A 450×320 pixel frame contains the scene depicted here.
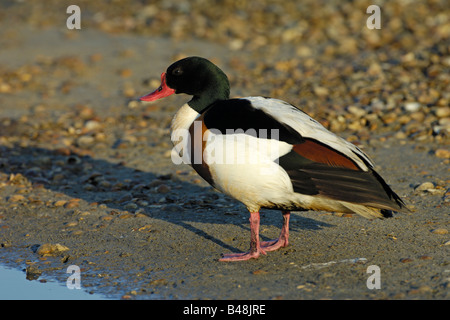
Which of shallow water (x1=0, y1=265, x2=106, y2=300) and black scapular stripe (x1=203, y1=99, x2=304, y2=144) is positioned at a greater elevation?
black scapular stripe (x1=203, y1=99, x2=304, y2=144)

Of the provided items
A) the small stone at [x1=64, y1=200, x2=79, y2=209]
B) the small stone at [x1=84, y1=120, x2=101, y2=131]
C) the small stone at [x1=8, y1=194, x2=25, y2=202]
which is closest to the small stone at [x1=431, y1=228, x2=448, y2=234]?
the small stone at [x1=64, y1=200, x2=79, y2=209]

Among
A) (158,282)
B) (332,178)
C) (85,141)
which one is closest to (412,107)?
(332,178)

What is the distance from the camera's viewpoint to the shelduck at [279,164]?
5.12 m

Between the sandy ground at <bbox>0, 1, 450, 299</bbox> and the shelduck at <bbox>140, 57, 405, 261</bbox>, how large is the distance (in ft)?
1.51

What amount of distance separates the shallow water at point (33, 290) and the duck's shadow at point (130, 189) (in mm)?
1330

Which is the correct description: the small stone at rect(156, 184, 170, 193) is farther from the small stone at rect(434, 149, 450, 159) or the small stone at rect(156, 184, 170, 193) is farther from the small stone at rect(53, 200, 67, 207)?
the small stone at rect(434, 149, 450, 159)

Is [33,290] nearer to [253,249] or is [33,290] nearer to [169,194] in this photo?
[253,249]

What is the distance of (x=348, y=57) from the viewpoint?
11234 millimetres

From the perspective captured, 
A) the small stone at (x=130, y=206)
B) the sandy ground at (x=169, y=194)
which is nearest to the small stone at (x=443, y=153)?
the sandy ground at (x=169, y=194)

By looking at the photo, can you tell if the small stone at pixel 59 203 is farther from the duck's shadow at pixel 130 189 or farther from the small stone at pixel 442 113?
the small stone at pixel 442 113

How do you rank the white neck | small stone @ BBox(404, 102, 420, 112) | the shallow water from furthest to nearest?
small stone @ BBox(404, 102, 420, 112), the white neck, the shallow water

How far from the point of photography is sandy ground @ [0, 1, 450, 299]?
16.7 ft

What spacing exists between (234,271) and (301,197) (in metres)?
0.76
